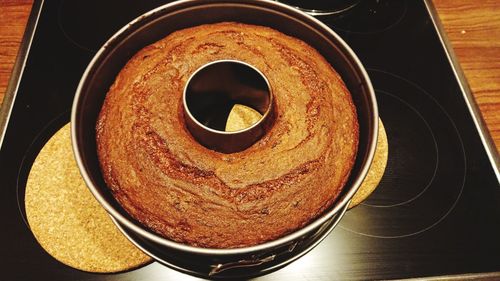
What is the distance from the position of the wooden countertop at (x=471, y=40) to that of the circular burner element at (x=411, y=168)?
0.71 feet

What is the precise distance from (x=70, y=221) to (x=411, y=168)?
114 centimetres

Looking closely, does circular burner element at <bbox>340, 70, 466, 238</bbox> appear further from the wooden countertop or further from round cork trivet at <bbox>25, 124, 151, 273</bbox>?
round cork trivet at <bbox>25, 124, 151, 273</bbox>

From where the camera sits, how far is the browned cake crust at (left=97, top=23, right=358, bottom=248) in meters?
0.98

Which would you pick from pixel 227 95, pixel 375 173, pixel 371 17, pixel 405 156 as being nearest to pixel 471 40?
pixel 371 17

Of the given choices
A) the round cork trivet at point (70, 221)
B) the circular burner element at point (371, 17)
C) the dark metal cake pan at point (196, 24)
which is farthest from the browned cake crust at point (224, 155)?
the circular burner element at point (371, 17)

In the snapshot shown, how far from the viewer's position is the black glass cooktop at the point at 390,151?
1.26 metres

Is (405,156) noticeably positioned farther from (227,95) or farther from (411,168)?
(227,95)

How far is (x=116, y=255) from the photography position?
1.24 metres

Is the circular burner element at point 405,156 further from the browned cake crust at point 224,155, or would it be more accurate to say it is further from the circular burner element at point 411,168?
the browned cake crust at point 224,155

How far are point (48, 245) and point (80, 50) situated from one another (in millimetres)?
750

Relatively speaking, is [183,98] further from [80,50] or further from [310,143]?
[80,50]

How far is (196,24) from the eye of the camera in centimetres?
125

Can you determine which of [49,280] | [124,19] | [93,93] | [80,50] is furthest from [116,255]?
[124,19]

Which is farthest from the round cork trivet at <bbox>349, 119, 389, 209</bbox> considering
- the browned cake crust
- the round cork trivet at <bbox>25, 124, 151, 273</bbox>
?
the round cork trivet at <bbox>25, 124, 151, 273</bbox>
